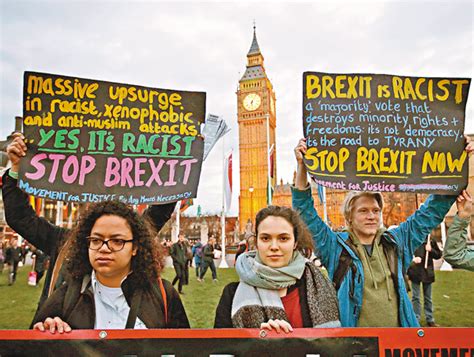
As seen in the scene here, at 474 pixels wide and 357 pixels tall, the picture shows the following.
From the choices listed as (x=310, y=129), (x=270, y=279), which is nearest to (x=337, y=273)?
(x=270, y=279)

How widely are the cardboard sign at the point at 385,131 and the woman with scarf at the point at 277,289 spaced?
2.95 feet

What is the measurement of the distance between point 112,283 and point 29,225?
0.98m

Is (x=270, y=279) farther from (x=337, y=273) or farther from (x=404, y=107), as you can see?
(x=404, y=107)

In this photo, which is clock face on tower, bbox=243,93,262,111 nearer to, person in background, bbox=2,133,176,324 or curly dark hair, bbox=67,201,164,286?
person in background, bbox=2,133,176,324

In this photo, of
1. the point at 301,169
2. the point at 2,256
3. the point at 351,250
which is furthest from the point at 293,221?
the point at 2,256

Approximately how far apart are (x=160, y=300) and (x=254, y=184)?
245 feet

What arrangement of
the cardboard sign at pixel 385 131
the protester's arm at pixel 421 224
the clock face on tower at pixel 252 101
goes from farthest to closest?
the clock face on tower at pixel 252 101 → the cardboard sign at pixel 385 131 → the protester's arm at pixel 421 224

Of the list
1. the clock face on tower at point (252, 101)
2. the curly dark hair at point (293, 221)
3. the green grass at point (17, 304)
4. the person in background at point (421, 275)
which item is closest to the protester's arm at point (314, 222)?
the curly dark hair at point (293, 221)

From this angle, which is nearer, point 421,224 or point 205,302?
point 421,224

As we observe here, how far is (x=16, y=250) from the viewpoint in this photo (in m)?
12.8

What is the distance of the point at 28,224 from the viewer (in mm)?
2893

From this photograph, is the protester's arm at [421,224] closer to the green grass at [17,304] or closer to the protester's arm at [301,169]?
the protester's arm at [301,169]

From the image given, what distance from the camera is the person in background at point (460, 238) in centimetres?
302

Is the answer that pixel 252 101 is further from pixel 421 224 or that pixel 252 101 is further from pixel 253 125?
pixel 421 224
